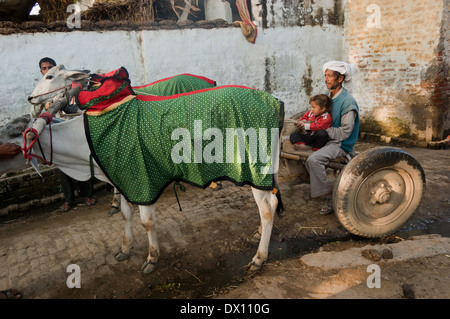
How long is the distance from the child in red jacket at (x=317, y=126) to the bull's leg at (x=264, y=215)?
102 centimetres

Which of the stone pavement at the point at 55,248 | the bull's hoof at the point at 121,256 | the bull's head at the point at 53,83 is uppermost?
the bull's head at the point at 53,83

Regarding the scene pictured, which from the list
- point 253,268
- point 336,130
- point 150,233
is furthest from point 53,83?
point 336,130

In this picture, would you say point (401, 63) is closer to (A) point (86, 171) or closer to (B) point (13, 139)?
(A) point (86, 171)

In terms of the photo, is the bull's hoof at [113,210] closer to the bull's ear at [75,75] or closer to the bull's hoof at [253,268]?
the bull's ear at [75,75]

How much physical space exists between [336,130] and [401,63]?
15.3 ft

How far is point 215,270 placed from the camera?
3475 mm

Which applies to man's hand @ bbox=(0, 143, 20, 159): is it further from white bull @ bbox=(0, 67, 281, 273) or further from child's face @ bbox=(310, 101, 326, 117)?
child's face @ bbox=(310, 101, 326, 117)

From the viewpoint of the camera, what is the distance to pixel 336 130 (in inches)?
153

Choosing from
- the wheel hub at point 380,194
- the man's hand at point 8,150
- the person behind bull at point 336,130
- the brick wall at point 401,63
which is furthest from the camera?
the brick wall at point 401,63

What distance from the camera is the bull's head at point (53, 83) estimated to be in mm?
4086

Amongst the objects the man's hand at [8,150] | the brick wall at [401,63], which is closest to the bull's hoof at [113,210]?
the man's hand at [8,150]

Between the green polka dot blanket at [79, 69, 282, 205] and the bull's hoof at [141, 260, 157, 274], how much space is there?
0.77 m

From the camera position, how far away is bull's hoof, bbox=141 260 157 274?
11.2ft
